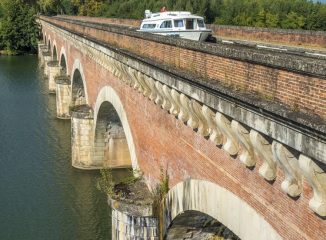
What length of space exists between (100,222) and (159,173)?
7.22 m

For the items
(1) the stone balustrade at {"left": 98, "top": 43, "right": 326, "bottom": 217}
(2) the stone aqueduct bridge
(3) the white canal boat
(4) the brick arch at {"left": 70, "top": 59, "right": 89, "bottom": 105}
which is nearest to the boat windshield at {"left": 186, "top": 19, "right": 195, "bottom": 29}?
(3) the white canal boat

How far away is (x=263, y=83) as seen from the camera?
644 centimetres

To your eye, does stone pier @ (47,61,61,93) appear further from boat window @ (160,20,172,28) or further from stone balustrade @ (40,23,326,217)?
stone balustrade @ (40,23,326,217)

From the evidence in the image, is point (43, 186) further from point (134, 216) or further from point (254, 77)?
point (254, 77)

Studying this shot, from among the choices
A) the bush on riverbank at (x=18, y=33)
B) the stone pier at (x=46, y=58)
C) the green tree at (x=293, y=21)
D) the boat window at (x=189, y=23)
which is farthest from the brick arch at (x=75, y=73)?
the bush on riverbank at (x=18, y=33)

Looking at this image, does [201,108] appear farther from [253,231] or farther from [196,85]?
[253,231]

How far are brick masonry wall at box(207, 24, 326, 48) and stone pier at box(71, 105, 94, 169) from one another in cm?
769

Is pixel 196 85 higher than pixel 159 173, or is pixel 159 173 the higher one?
pixel 196 85

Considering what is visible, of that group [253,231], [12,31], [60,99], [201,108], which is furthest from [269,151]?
[12,31]

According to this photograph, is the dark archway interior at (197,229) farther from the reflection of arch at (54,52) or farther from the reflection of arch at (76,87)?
the reflection of arch at (54,52)

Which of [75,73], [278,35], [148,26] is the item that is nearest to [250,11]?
[75,73]

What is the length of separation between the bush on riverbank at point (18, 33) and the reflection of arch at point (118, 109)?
56.4 m

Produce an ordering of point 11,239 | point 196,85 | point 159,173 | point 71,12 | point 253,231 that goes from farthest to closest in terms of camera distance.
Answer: point 71,12
point 11,239
point 159,173
point 196,85
point 253,231

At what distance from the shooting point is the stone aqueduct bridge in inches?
218
